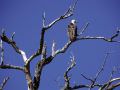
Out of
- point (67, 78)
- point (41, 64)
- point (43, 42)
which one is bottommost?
point (67, 78)

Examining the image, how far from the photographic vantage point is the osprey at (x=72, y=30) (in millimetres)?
8219

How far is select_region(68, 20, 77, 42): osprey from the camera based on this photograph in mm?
8219

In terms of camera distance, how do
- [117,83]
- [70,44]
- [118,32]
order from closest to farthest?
[117,83], [118,32], [70,44]

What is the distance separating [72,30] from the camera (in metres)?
8.27

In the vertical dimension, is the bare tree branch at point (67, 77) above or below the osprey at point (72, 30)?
below

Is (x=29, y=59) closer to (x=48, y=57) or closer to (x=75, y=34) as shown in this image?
(x=48, y=57)

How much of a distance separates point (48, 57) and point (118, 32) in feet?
6.82

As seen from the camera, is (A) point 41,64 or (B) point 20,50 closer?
(A) point 41,64

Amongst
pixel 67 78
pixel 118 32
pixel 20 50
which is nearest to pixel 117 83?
pixel 118 32

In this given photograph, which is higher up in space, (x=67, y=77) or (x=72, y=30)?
(x=72, y=30)

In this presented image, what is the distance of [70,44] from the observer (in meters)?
8.59

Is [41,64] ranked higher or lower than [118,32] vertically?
lower

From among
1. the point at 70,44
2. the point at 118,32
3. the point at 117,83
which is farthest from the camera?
the point at 70,44

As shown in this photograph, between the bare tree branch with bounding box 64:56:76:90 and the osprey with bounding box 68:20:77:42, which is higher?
the osprey with bounding box 68:20:77:42
